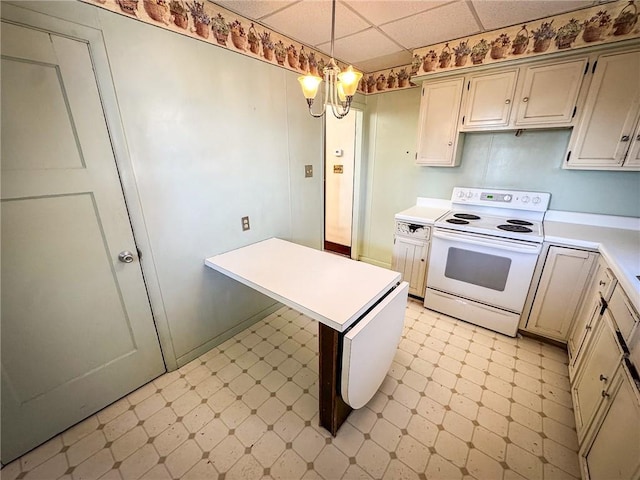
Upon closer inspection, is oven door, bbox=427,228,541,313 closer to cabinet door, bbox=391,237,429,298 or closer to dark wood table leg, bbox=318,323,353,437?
cabinet door, bbox=391,237,429,298

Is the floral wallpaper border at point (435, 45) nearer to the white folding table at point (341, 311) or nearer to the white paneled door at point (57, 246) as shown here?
the white paneled door at point (57, 246)

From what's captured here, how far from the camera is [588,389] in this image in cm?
144

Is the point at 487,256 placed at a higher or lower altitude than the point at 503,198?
lower

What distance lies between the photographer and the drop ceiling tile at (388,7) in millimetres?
1630

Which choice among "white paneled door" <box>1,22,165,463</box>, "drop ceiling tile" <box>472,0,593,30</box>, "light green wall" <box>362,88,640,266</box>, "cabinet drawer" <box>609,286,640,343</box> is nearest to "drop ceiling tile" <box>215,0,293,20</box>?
"white paneled door" <box>1,22,165,463</box>

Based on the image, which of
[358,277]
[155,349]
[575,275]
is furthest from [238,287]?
[575,275]

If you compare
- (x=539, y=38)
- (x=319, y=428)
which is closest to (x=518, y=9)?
(x=539, y=38)

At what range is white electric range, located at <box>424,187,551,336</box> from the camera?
211 cm

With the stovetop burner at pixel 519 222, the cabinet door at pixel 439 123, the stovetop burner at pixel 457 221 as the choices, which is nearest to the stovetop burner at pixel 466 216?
the stovetop burner at pixel 457 221

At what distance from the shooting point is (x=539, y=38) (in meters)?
1.94

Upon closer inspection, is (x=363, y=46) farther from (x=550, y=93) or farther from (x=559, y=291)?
(x=559, y=291)

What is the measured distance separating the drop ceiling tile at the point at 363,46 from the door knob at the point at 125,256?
232 cm

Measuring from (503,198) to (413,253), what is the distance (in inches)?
39.6

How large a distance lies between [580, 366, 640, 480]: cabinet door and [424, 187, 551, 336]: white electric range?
1.07 meters
